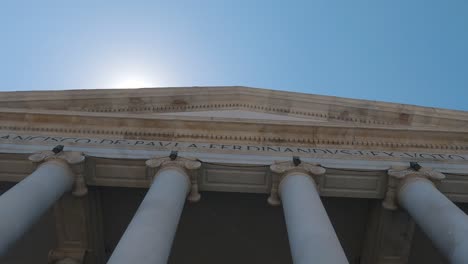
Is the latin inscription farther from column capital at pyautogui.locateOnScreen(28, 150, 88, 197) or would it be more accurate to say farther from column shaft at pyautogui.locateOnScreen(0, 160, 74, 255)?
column shaft at pyautogui.locateOnScreen(0, 160, 74, 255)

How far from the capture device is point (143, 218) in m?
10.2

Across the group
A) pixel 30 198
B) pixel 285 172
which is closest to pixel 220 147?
pixel 285 172

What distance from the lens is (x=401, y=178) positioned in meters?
12.8

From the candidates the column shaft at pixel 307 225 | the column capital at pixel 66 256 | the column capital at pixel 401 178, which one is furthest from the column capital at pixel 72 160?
the column capital at pixel 401 178

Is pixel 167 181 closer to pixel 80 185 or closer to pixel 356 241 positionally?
pixel 80 185

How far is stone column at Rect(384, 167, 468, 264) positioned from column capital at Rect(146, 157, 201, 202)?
18.2ft

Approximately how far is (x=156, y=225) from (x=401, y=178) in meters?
7.06

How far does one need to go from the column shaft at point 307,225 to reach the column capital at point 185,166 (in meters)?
2.43

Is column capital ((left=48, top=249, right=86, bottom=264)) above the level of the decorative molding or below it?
below

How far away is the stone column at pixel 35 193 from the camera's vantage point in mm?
9859

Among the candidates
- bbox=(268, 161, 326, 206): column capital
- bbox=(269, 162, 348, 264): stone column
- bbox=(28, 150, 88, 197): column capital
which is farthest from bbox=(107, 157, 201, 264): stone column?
bbox=(269, 162, 348, 264): stone column

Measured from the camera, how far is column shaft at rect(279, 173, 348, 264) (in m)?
8.95

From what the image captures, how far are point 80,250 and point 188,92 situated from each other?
24.8ft

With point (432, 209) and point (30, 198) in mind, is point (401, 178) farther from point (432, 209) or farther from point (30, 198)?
point (30, 198)
